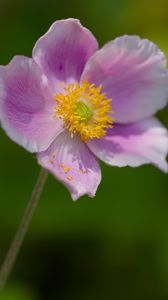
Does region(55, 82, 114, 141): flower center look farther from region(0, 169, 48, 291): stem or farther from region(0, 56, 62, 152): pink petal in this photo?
region(0, 169, 48, 291): stem

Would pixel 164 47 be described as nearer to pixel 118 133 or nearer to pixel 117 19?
pixel 117 19

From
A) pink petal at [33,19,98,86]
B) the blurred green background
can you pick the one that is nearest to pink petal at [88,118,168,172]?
pink petal at [33,19,98,86]

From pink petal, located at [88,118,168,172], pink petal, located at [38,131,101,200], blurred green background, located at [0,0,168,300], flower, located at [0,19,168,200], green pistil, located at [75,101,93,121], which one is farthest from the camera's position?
blurred green background, located at [0,0,168,300]

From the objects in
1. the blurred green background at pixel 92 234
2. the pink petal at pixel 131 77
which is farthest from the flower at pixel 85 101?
the blurred green background at pixel 92 234

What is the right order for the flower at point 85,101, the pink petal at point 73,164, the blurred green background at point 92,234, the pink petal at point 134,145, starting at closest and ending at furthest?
1. the pink petal at point 73,164
2. the flower at point 85,101
3. the pink petal at point 134,145
4. the blurred green background at point 92,234

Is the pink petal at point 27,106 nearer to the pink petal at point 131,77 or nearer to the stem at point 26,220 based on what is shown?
the stem at point 26,220

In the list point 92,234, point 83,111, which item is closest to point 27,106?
point 83,111

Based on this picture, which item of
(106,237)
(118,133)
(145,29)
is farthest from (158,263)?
(145,29)
